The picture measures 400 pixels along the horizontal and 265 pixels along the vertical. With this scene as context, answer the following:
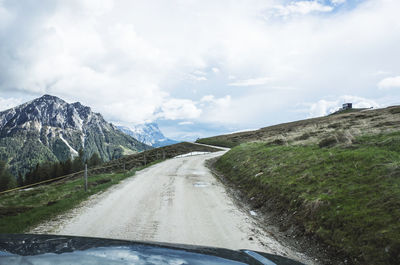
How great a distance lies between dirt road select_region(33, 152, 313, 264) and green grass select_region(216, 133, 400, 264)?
1.24m

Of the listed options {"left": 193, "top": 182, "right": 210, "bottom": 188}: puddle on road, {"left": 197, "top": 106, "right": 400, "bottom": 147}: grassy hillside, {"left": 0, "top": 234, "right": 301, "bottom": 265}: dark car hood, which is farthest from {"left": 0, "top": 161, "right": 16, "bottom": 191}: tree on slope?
{"left": 0, "top": 234, "right": 301, "bottom": 265}: dark car hood

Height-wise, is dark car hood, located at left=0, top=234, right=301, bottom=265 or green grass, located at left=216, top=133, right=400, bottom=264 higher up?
dark car hood, located at left=0, top=234, right=301, bottom=265

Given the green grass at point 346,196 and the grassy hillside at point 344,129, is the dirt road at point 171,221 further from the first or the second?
the grassy hillside at point 344,129

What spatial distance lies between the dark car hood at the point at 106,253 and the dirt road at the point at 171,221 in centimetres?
278

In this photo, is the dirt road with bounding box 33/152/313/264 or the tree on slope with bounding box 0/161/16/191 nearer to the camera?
the dirt road with bounding box 33/152/313/264

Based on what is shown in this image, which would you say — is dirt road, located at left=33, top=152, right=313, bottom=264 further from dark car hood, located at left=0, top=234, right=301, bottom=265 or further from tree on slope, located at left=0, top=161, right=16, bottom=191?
tree on slope, located at left=0, top=161, right=16, bottom=191

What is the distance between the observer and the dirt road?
5668 mm

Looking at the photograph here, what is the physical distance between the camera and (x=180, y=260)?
237cm

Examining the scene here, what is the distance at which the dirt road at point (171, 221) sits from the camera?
18.6ft

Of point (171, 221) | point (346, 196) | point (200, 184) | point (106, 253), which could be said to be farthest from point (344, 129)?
point (106, 253)

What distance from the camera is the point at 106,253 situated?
2420 mm

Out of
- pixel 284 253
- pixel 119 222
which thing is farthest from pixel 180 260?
pixel 119 222

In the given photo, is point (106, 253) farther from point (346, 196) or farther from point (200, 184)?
point (200, 184)

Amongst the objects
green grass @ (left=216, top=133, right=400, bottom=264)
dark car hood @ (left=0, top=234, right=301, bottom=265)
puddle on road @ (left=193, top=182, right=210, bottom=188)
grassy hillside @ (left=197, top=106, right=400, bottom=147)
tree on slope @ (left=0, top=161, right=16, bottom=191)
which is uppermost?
grassy hillside @ (left=197, top=106, right=400, bottom=147)
